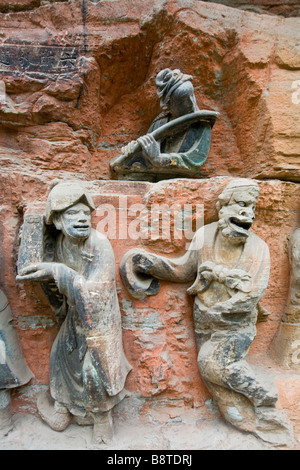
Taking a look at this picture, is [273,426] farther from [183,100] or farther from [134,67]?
[134,67]

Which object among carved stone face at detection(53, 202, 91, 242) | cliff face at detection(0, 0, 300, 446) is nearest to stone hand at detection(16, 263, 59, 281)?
carved stone face at detection(53, 202, 91, 242)

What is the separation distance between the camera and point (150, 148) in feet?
10.6

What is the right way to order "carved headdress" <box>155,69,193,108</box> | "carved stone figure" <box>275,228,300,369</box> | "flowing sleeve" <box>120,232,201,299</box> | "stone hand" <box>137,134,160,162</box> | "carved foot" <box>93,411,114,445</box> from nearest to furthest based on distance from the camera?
"carved foot" <box>93,411,114,445</box>
"flowing sleeve" <box>120,232,201,299</box>
"carved stone figure" <box>275,228,300,369</box>
"stone hand" <box>137,134,160,162</box>
"carved headdress" <box>155,69,193,108</box>

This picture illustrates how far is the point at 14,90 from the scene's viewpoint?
377 cm

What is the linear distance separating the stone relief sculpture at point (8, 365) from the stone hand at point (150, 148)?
176cm

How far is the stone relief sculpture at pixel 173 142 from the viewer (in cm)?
326

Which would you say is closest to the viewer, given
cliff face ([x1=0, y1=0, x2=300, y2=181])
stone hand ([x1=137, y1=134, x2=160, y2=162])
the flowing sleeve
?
the flowing sleeve

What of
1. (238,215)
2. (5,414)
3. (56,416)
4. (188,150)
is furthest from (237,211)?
(5,414)

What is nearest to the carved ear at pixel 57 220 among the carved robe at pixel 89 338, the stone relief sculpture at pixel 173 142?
the carved robe at pixel 89 338

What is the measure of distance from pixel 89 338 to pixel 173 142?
206 centimetres

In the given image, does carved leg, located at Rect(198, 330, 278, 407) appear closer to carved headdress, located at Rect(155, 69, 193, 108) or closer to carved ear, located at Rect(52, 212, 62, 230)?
carved ear, located at Rect(52, 212, 62, 230)

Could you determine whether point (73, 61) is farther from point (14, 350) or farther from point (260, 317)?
point (260, 317)

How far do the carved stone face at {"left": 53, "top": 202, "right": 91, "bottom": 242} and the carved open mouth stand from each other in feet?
3.61

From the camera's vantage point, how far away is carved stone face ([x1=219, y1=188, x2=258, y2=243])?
2.63 meters
